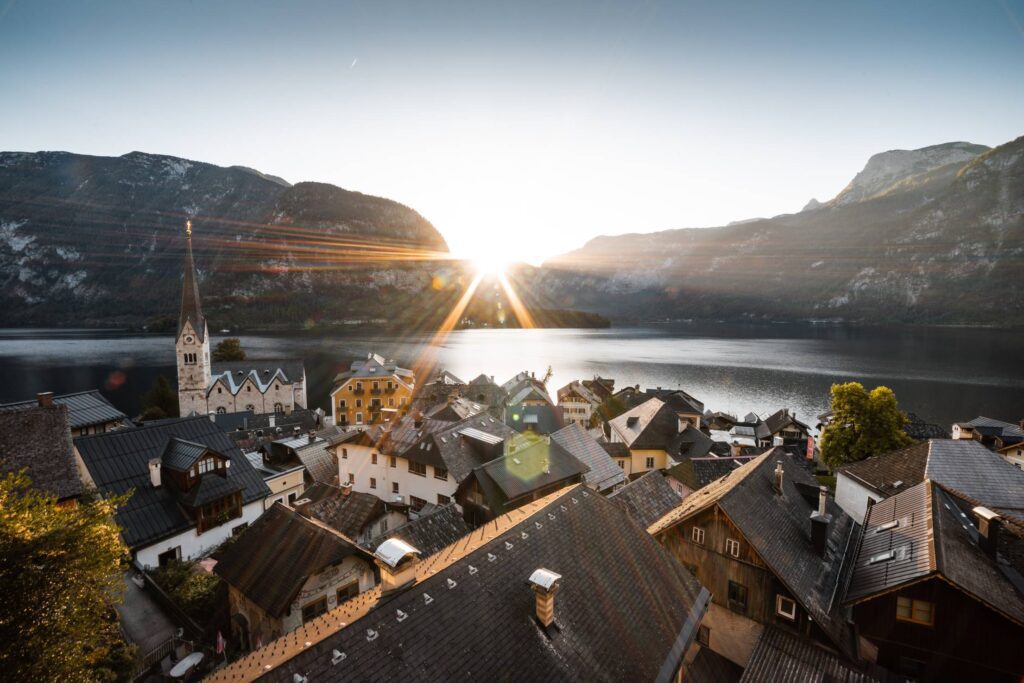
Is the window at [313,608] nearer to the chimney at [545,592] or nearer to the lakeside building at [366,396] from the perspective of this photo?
the chimney at [545,592]

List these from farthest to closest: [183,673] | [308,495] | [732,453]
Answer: [732,453]
[308,495]
[183,673]

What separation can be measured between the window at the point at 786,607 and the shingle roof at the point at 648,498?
7.09 m

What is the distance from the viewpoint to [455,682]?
8367mm

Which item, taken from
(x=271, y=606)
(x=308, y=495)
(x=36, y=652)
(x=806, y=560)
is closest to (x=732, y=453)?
(x=806, y=560)

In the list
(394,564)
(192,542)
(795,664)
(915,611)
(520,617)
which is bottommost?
(192,542)

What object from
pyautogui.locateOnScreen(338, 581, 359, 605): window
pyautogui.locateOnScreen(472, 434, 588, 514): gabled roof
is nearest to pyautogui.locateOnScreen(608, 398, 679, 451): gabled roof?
pyautogui.locateOnScreen(472, 434, 588, 514): gabled roof

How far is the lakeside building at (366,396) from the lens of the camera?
7488 cm

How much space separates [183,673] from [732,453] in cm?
4436

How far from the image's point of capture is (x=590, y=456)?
3344cm

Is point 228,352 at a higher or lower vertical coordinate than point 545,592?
lower

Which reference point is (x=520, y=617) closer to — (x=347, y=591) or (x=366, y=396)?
(x=347, y=591)

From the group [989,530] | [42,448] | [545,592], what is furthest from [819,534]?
[42,448]

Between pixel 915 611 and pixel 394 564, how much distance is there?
59.7 ft

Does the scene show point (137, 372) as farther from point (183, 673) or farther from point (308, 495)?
point (183, 673)
